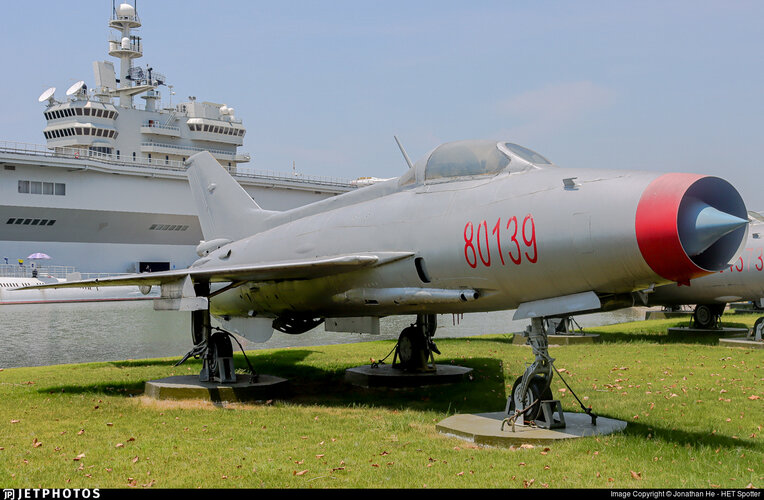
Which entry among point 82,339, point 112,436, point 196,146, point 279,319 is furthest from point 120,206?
point 112,436

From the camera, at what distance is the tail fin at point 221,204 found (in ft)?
44.1

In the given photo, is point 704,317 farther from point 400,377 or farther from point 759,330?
point 400,377

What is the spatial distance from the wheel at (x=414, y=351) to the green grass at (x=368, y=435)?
95 cm

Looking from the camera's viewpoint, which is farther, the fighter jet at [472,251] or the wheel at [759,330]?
the wheel at [759,330]

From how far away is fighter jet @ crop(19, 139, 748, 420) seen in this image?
607 centimetres

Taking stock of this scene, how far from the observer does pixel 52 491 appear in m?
5.21

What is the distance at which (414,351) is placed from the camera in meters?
11.9

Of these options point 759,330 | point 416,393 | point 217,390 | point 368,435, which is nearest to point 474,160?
point 368,435

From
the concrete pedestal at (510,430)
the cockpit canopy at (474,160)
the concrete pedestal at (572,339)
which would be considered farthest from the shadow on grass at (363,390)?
the concrete pedestal at (572,339)

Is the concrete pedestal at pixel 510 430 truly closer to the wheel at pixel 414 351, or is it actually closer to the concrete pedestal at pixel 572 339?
the wheel at pixel 414 351

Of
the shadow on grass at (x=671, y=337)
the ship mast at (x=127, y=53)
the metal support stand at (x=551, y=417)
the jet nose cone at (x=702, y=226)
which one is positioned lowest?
the shadow on grass at (x=671, y=337)

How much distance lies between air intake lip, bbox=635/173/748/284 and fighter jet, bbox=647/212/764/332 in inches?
471

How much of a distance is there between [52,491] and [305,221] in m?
6.24

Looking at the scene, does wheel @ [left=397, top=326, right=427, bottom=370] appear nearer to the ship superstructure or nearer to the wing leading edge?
the wing leading edge
